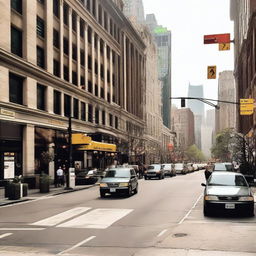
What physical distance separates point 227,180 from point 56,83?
2798 centimetres

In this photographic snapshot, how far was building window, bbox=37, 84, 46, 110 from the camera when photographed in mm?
37906

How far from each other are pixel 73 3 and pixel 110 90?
18578 millimetres

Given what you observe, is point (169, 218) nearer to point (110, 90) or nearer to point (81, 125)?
point (81, 125)

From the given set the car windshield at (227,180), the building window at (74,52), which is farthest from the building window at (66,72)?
the car windshield at (227,180)

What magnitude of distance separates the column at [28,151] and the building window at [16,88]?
A: 2439mm

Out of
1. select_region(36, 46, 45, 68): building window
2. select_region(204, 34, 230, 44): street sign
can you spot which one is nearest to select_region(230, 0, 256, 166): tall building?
select_region(204, 34, 230, 44): street sign

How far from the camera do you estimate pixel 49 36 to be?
132 ft

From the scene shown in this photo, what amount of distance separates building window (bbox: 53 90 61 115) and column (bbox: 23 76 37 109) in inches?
202

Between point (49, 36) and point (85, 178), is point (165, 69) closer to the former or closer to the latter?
point (49, 36)

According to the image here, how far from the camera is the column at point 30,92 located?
34781 millimetres

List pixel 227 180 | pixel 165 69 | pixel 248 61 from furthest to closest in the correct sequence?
pixel 165 69
pixel 248 61
pixel 227 180

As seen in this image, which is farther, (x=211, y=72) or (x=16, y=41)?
(x=16, y=41)

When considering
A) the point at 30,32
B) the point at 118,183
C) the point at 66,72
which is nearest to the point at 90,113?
the point at 66,72

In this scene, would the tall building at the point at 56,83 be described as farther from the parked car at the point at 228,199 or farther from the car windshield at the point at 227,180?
the parked car at the point at 228,199
